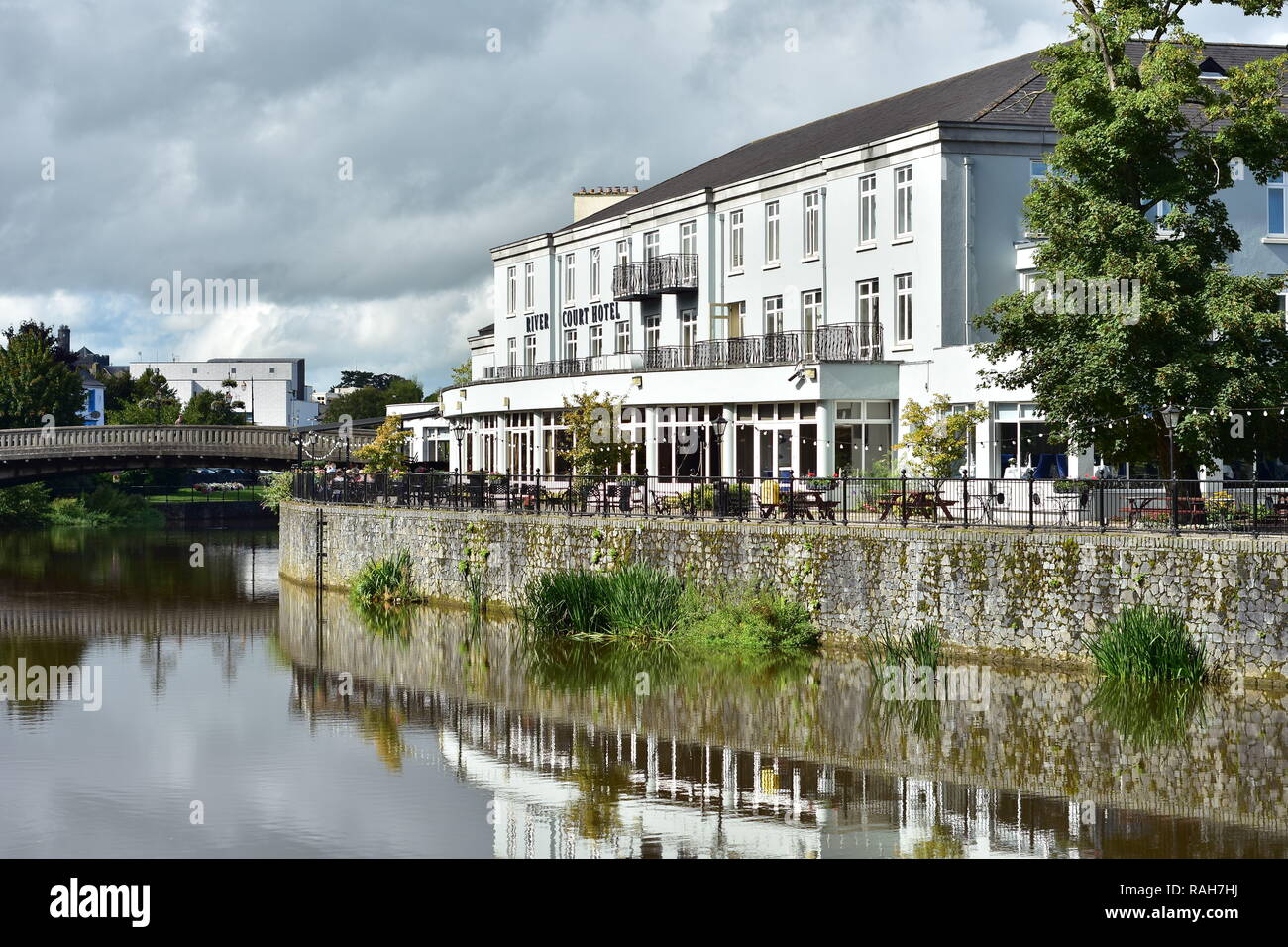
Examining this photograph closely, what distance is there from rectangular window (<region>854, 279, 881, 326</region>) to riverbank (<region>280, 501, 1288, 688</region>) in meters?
11.2

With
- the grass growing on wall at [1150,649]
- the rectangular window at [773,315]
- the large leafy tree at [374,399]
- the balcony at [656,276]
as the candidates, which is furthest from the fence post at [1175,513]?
the large leafy tree at [374,399]

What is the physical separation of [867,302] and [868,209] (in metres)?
2.29

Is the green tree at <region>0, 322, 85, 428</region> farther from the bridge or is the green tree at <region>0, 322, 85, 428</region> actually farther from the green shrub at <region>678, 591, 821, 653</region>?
the green shrub at <region>678, 591, 821, 653</region>

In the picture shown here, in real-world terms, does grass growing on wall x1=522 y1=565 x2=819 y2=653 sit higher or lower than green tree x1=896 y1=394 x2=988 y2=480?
lower

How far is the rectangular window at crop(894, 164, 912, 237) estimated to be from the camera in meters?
40.3

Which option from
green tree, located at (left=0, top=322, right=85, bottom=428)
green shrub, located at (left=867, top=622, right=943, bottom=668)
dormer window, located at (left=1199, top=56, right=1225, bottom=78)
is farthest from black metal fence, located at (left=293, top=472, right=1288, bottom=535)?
green tree, located at (left=0, top=322, right=85, bottom=428)

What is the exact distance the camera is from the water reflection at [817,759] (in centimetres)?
1642

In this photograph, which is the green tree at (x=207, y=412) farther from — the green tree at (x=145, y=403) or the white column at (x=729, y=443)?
the white column at (x=729, y=443)

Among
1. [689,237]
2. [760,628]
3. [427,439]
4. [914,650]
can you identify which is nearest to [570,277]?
[689,237]

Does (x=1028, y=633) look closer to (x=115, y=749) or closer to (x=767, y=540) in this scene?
(x=767, y=540)

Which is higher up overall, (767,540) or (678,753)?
(767,540)
